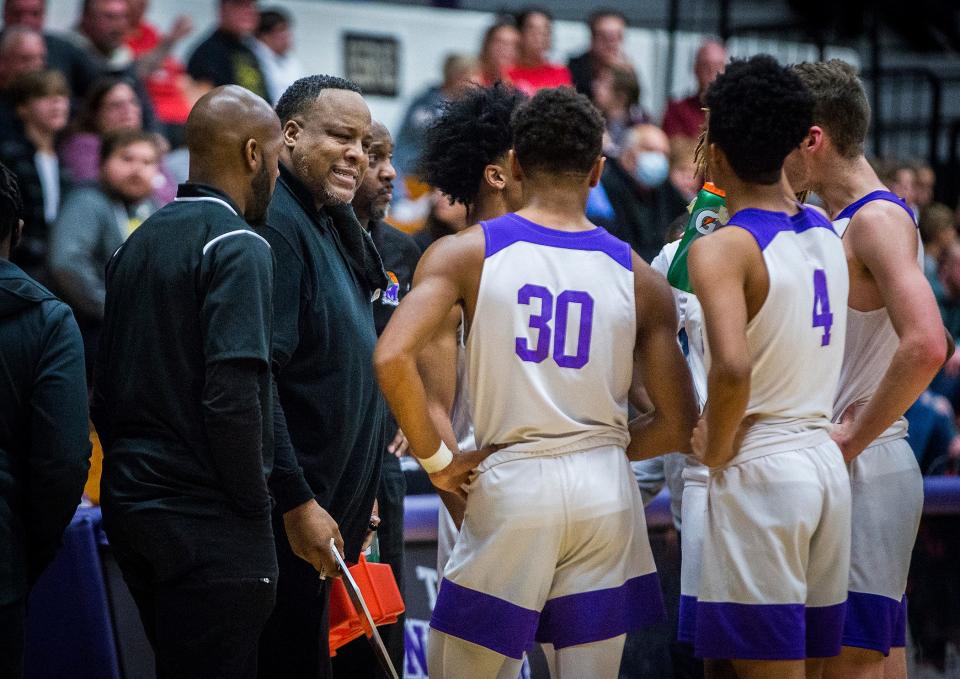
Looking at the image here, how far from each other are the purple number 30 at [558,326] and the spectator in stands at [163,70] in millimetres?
5480

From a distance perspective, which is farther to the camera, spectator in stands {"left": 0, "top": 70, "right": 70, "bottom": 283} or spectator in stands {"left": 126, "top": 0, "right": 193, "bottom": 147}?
spectator in stands {"left": 126, "top": 0, "right": 193, "bottom": 147}

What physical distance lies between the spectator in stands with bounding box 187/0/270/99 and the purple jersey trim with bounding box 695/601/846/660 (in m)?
5.85

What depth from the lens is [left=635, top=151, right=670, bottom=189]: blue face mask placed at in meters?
8.18

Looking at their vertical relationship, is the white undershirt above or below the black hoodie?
above

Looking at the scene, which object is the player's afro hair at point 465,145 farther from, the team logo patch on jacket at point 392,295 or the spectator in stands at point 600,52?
the spectator in stands at point 600,52

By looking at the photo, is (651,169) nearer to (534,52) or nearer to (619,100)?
(619,100)

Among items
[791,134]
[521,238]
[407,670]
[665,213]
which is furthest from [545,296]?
[665,213]

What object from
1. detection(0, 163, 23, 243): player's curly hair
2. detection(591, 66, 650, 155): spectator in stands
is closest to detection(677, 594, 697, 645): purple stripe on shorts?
detection(0, 163, 23, 243): player's curly hair

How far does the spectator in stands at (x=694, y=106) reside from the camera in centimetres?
946

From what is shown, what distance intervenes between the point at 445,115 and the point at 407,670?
1966 millimetres

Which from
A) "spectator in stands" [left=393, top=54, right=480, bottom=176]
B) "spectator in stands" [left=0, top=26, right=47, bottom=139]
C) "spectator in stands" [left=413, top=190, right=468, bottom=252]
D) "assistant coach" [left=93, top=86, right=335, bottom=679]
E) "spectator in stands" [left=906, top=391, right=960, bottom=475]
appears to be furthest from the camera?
"spectator in stands" [left=393, top=54, right=480, bottom=176]

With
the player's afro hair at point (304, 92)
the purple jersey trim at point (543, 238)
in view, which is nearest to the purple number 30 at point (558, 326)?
the purple jersey trim at point (543, 238)

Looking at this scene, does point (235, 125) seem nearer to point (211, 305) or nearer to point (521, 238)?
point (211, 305)

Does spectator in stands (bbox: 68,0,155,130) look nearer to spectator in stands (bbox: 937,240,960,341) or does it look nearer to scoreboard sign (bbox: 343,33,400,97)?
scoreboard sign (bbox: 343,33,400,97)
